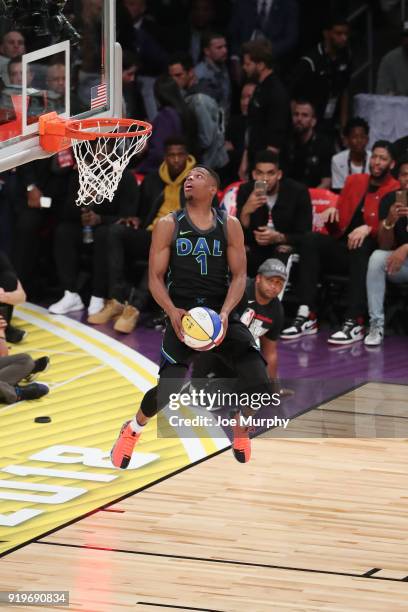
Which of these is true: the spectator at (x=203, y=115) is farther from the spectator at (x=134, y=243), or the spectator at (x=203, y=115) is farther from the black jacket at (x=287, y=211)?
the black jacket at (x=287, y=211)

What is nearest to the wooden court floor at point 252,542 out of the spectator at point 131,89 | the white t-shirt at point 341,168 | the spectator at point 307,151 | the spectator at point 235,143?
the white t-shirt at point 341,168

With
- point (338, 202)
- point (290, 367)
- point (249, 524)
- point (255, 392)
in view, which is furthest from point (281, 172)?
point (249, 524)

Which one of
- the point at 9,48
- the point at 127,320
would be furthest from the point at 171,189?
the point at 9,48

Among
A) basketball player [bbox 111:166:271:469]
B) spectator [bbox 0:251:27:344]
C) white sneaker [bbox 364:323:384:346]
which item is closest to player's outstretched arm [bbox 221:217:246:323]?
basketball player [bbox 111:166:271:469]

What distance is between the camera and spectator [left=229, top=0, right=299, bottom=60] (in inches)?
601

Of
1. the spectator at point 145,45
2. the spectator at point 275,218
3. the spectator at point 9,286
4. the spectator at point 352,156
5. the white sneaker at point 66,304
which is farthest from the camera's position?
the spectator at point 145,45

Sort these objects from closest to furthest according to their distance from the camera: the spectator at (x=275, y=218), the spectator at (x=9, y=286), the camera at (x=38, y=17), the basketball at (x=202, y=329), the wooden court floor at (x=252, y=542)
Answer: the wooden court floor at (x=252, y=542)
the basketball at (x=202, y=329)
the camera at (x=38, y=17)
the spectator at (x=9, y=286)
the spectator at (x=275, y=218)

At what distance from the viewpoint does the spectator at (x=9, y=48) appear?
9.00 metres

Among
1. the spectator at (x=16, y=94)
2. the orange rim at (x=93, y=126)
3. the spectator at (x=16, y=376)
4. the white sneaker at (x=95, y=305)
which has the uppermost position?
the spectator at (x=16, y=94)

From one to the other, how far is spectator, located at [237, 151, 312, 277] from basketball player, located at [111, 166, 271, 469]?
3.74m

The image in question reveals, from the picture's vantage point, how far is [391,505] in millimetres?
8750

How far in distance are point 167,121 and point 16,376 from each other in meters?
4.24

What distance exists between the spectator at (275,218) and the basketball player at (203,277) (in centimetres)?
374

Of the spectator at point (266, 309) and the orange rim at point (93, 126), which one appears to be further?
the spectator at point (266, 309)
